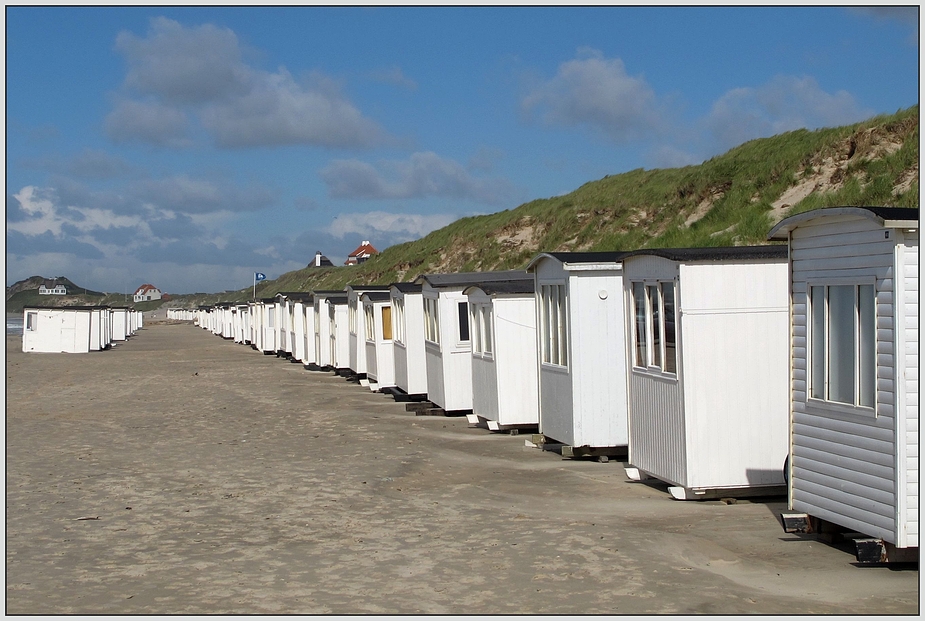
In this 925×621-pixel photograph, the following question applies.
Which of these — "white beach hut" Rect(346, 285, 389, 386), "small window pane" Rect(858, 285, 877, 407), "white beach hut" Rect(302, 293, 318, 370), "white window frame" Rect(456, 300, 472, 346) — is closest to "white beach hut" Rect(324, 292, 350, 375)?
"white beach hut" Rect(346, 285, 389, 386)

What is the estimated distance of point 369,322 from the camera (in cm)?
2675

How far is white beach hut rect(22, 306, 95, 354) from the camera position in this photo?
49375mm

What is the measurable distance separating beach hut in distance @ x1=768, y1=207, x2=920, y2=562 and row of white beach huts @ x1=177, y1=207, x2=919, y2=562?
0.05 ft

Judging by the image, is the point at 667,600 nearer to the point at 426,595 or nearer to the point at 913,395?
the point at 426,595

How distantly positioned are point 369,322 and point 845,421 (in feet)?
63.1

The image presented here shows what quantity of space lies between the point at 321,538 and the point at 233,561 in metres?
1.08

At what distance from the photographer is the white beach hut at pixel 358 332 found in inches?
1082

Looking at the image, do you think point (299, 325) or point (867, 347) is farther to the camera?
point (299, 325)

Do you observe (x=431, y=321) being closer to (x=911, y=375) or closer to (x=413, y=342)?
(x=413, y=342)

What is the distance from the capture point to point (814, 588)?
742 centimetres

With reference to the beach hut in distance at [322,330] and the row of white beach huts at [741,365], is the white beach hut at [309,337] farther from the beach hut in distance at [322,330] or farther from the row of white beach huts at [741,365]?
the row of white beach huts at [741,365]

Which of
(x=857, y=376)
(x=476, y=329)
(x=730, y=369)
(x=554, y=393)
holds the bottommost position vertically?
(x=554, y=393)

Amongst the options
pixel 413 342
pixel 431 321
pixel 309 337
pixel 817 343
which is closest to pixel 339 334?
pixel 309 337

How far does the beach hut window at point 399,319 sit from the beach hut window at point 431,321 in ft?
3.84
